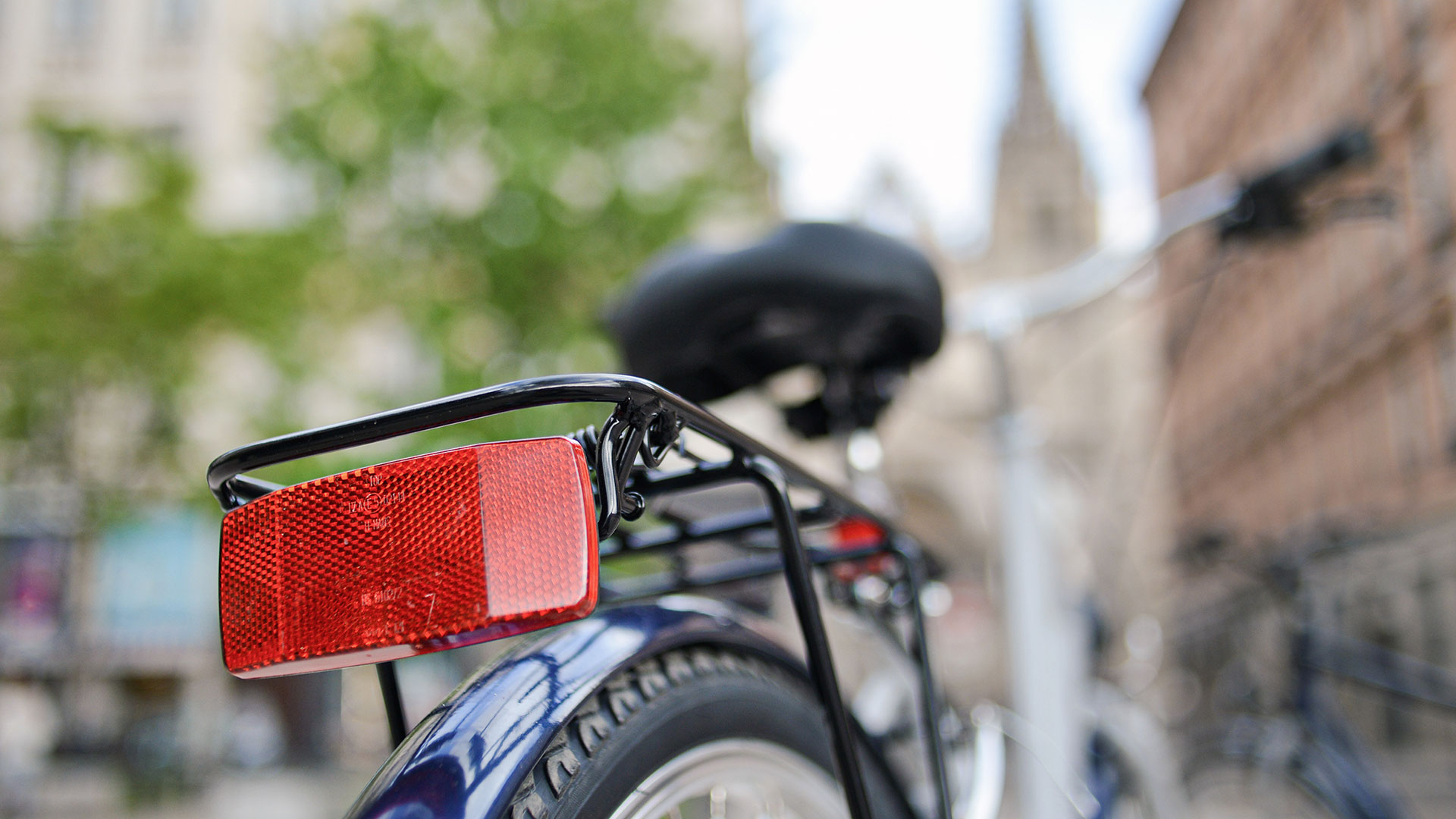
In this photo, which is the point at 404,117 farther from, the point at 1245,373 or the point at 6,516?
the point at 1245,373

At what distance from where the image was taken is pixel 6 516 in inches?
615

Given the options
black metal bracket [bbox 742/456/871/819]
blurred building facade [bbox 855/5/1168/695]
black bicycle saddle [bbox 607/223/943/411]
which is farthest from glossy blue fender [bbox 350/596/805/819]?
blurred building facade [bbox 855/5/1168/695]

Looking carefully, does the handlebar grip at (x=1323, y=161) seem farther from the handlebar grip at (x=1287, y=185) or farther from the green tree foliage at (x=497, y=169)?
the green tree foliage at (x=497, y=169)

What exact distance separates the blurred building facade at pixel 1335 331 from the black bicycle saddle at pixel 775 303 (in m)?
0.81

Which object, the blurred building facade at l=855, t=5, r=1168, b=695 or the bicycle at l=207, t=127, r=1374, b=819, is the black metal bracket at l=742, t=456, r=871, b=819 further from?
the blurred building facade at l=855, t=5, r=1168, b=695

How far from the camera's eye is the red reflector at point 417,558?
0.63 metres

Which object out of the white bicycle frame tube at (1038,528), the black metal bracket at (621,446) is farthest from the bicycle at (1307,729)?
the black metal bracket at (621,446)

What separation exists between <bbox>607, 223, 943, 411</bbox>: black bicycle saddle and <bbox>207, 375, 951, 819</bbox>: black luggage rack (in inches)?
10.2

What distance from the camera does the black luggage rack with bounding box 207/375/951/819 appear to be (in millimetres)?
652

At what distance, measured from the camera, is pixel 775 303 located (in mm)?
1276

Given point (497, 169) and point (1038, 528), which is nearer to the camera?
point (1038, 528)

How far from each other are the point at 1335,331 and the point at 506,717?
18.9 m

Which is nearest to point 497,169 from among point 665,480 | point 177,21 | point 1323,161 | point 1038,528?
point 1038,528

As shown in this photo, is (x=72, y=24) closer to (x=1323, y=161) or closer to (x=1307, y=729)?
(x=1323, y=161)
